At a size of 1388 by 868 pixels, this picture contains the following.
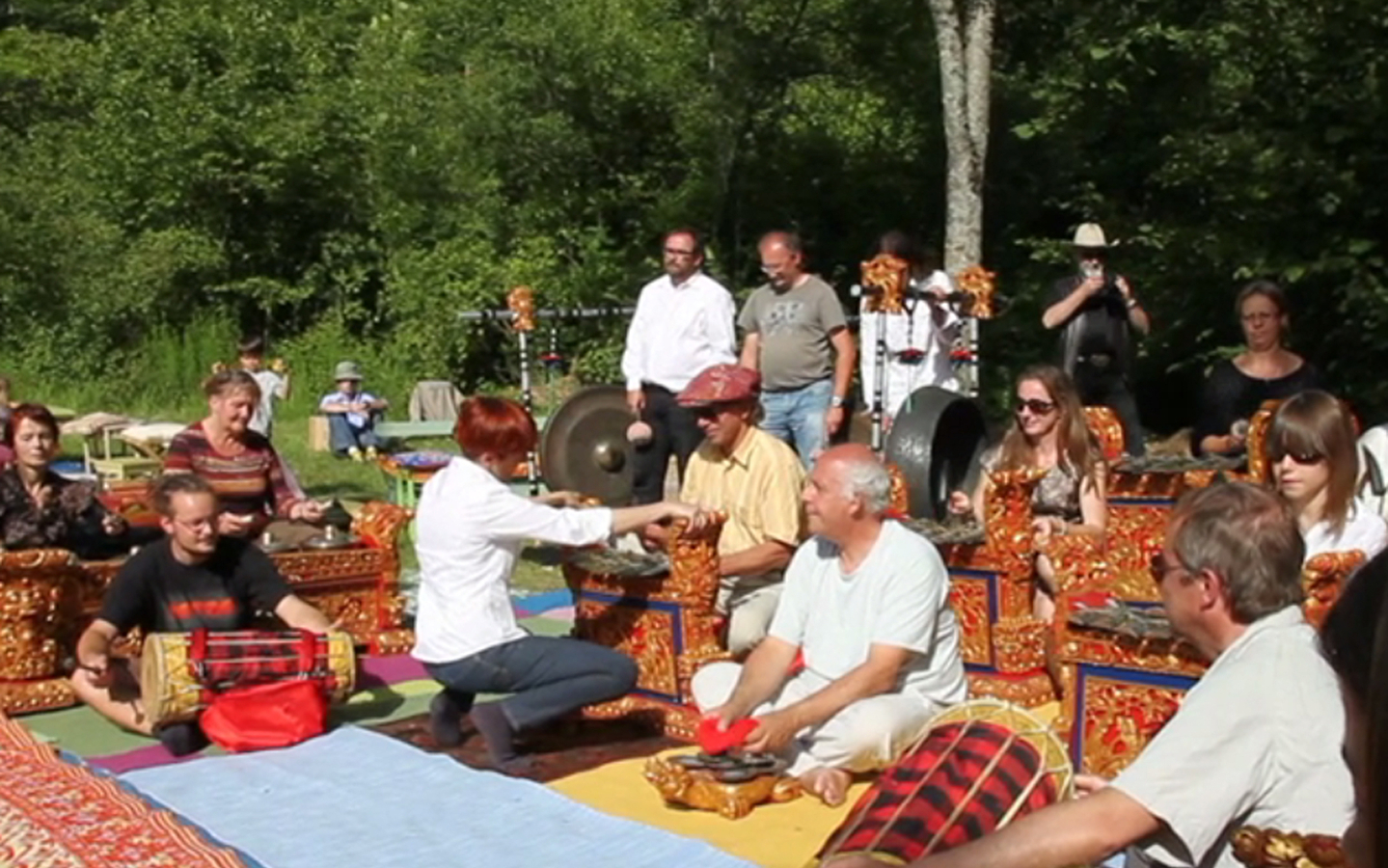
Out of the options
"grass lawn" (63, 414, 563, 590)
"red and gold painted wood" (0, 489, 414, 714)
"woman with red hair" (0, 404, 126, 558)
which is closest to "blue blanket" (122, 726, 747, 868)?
"red and gold painted wood" (0, 489, 414, 714)

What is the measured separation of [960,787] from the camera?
324cm

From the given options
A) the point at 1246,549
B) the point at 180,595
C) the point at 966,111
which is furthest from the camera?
the point at 966,111

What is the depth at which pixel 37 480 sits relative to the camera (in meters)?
6.56

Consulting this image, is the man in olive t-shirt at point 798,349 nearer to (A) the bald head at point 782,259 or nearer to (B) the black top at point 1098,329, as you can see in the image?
(A) the bald head at point 782,259

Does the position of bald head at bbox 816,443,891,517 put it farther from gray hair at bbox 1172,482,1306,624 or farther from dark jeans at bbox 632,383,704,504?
dark jeans at bbox 632,383,704,504

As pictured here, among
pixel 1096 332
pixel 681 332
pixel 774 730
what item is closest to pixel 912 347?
pixel 1096 332

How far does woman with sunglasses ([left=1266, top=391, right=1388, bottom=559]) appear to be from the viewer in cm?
474

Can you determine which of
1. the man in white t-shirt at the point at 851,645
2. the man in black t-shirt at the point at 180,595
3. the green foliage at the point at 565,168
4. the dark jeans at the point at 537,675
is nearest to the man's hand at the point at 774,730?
the man in white t-shirt at the point at 851,645

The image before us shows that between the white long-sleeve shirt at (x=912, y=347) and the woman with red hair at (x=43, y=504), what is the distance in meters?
3.43

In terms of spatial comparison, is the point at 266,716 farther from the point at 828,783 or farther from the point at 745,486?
the point at 828,783

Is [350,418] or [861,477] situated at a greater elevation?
[861,477]

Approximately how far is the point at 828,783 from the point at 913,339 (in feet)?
13.1

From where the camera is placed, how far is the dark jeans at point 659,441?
793 centimetres

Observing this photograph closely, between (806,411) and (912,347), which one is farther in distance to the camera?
(912,347)
